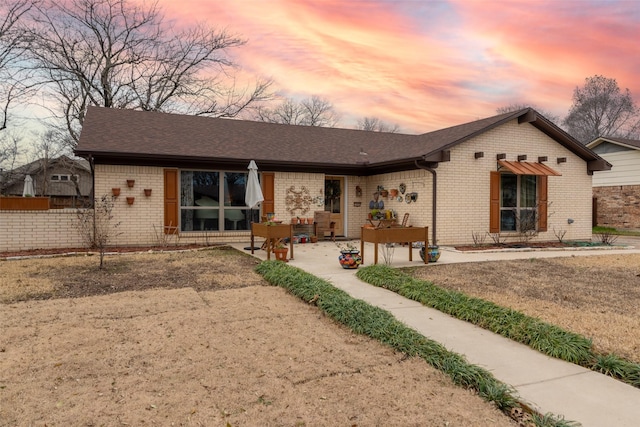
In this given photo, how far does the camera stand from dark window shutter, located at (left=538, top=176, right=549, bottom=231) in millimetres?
13703

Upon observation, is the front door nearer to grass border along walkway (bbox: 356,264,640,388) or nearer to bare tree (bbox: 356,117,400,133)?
grass border along walkway (bbox: 356,264,640,388)

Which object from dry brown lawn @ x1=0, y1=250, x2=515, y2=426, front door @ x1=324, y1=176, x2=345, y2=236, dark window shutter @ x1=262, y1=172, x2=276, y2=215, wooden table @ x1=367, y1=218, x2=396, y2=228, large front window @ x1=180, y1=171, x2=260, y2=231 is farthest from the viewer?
front door @ x1=324, y1=176, x2=345, y2=236

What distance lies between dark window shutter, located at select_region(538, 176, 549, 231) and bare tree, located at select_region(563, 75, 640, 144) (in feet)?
111

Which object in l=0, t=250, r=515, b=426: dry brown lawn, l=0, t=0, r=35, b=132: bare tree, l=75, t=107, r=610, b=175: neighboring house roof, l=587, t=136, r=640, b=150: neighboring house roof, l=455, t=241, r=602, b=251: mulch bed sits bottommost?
l=0, t=250, r=515, b=426: dry brown lawn

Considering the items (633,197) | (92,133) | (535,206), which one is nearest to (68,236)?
(92,133)

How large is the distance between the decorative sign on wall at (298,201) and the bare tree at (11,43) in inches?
642

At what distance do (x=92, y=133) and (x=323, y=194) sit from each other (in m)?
7.29

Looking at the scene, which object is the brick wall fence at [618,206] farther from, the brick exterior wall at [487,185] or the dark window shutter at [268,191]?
the dark window shutter at [268,191]

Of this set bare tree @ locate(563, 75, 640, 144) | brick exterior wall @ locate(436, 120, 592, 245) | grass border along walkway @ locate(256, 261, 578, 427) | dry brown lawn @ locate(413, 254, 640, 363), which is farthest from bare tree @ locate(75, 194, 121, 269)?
bare tree @ locate(563, 75, 640, 144)

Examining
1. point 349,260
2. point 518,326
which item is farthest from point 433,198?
point 518,326

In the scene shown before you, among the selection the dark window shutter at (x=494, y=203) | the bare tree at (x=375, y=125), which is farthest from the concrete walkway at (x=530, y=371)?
the bare tree at (x=375, y=125)

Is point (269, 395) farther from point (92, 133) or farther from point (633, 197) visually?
point (633, 197)

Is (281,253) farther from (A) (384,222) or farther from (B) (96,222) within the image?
(B) (96,222)

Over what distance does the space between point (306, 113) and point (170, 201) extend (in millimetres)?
26372
